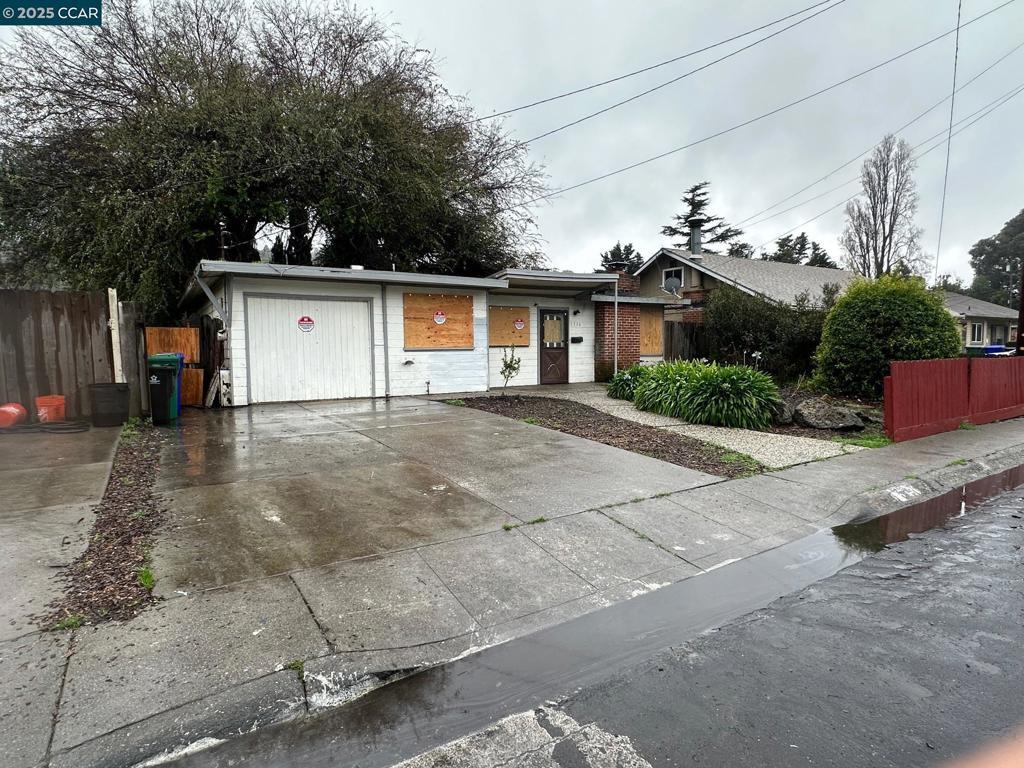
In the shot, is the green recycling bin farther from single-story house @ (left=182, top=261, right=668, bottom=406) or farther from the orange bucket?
single-story house @ (left=182, top=261, right=668, bottom=406)

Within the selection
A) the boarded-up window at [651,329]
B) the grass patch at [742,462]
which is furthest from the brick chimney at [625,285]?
the grass patch at [742,462]

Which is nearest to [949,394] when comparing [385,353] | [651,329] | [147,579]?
[651,329]

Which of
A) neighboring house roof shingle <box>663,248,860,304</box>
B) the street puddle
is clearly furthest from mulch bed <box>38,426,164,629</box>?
neighboring house roof shingle <box>663,248,860,304</box>

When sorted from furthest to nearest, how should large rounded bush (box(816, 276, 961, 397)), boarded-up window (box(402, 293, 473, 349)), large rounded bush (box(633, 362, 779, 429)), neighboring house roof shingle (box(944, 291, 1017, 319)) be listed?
neighboring house roof shingle (box(944, 291, 1017, 319))
boarded-up window (box(402, 293, 473, 349))
large rounded bush (box(816, 276, 961, 397))
large rounded bush (box(633, 362, 779, 429))

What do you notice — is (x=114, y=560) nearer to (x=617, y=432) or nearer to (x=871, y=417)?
(x=617, y=432)

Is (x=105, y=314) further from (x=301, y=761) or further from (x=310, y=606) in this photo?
(x=301, y=761)

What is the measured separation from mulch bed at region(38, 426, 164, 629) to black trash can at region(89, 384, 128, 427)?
3.01 meters

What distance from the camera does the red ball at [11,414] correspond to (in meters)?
7.71

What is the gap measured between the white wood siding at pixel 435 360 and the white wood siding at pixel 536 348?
2.97 feet

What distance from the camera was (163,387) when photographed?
8.64 metres

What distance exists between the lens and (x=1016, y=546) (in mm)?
4516

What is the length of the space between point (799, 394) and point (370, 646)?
10656 millimetres

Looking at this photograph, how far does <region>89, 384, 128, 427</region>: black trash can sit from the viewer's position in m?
8.16

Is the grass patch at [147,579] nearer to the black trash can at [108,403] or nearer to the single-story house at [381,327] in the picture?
the black trash can at [108,403]
